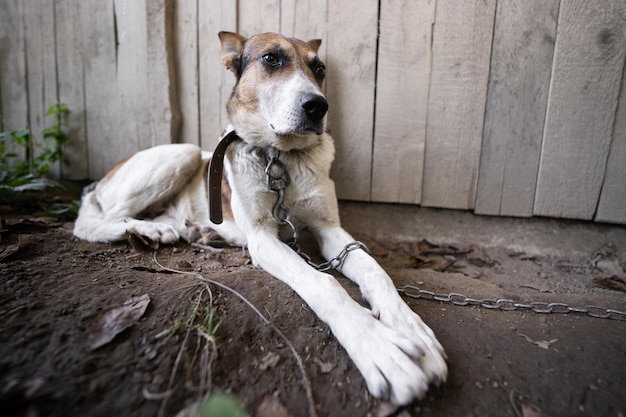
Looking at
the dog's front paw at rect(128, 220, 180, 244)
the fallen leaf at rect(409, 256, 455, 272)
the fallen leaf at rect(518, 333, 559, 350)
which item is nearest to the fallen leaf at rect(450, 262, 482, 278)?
the fallen leaf at rect(409, 256, 455, 272)

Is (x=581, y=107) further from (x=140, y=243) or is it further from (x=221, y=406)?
(x=140, y=243)

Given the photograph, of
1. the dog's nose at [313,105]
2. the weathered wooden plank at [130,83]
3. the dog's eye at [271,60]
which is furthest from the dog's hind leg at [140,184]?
the dog's nose at [313,105]

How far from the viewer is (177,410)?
41.8 inches

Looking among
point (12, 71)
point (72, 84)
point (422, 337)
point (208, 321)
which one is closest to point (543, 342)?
point (422, 337)

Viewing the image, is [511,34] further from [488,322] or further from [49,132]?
[49,132]

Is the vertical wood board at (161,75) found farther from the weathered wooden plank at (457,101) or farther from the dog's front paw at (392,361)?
the dog's front paw at (392,361)

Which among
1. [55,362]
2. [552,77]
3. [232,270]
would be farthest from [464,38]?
[55,362]

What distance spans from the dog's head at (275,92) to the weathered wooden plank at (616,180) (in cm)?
221

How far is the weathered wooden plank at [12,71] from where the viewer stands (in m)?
3.42

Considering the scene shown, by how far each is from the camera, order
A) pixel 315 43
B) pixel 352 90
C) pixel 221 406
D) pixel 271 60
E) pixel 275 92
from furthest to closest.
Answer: pixel 352 90
pixel 315 43
pixel 271 60
pixel 275 92
pixel 221 406

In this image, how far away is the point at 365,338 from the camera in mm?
1324

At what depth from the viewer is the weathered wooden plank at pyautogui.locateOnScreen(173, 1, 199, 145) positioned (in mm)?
2965

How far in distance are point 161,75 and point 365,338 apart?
9.60 ft

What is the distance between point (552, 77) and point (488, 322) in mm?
1982
